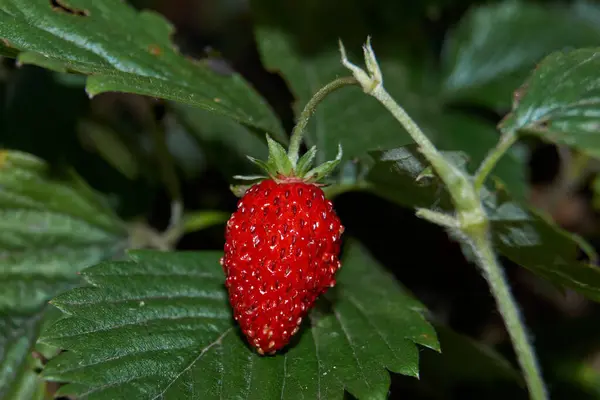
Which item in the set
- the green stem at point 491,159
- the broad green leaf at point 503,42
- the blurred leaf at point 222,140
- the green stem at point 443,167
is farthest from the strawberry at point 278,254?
the broad green leaf at point 503,42

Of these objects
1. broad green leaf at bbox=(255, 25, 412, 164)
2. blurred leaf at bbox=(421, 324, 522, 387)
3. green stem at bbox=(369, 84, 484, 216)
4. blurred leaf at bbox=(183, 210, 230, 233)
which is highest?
green stem at bbox=(369, 84, 484, 216)

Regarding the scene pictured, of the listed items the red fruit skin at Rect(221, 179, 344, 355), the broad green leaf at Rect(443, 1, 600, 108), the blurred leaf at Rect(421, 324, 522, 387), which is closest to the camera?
the red fruit skin at Rect(221, 179, 344, 355)

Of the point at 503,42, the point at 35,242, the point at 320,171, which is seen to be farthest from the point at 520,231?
the point at 503,42

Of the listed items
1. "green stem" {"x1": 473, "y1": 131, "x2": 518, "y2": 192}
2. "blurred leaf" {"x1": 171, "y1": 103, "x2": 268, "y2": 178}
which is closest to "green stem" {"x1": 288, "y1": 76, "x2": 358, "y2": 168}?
"green stem" {"x1": 473, "y1": 131, "x2": 518, "y2": 192}

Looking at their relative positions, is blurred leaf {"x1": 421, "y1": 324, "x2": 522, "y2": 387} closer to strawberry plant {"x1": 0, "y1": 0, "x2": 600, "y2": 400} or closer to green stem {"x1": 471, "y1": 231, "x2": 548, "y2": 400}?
strawberry plant {"x1": 0, "y1": 0, "x2": 600, "y2": 400}

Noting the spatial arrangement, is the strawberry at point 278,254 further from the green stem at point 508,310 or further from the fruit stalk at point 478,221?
the green stem at point 508,310

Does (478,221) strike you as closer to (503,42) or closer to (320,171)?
(320,171)

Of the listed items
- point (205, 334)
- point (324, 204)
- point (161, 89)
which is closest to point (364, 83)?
point (324, 204)

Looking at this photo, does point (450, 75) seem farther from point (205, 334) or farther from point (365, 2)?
point (205, 334)
